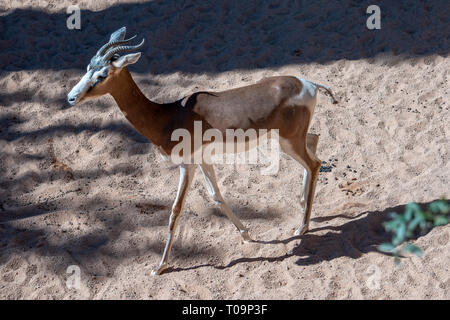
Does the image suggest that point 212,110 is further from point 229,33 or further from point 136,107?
point 229,33

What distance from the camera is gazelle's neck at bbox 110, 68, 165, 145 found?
12.1 ft

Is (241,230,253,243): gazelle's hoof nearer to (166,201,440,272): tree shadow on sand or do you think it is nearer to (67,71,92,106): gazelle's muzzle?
(166,201,440,272): tree shadow on sand

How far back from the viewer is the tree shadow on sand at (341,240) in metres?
3.99

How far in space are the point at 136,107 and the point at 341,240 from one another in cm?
181

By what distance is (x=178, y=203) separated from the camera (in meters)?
3.87

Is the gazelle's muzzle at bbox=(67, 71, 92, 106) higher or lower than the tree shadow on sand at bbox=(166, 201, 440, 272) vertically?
higher

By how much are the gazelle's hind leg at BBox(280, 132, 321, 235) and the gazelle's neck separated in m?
0.91

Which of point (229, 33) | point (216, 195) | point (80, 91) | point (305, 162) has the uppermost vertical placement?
point (80, 91)

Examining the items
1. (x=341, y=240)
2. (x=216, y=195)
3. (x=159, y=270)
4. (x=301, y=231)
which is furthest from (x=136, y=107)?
(x=341, y=240)

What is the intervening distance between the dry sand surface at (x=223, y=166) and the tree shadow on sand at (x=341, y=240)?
0.05 ft

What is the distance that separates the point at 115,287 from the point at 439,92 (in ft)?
12.7

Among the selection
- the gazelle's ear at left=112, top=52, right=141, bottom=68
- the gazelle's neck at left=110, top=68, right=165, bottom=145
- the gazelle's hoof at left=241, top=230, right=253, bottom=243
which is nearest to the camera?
the gazelle's ear at left=112, top=52, right=141, bottom=68

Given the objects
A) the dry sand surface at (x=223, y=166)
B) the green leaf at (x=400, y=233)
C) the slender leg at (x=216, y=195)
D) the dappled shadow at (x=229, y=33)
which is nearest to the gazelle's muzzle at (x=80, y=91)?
the slender leg at (x=216, y=195)

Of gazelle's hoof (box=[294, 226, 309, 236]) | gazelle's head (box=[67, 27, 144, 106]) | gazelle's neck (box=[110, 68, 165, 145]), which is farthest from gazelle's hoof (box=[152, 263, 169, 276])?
gazelle's head (box=[67, 27, 144, 106])
